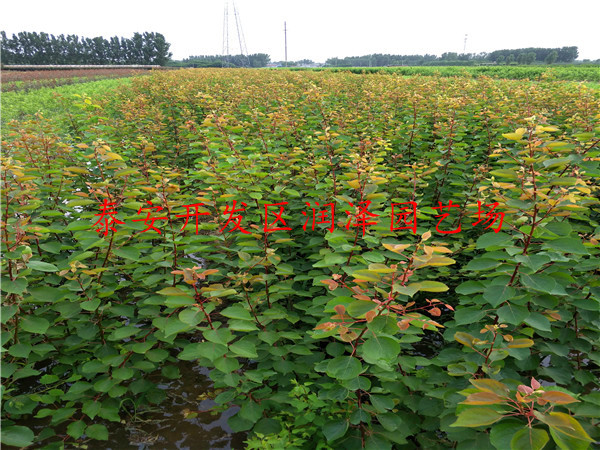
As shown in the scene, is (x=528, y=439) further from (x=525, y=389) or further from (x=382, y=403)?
(x=382, y=403)

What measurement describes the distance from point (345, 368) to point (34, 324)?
71.9 inches

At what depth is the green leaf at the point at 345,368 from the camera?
1591 millimetres

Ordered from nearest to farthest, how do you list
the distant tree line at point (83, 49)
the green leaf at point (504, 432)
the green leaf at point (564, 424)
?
the green leaf at point (564, 424), the green leaf at point (504, 432), the distant tree line at point (83, 49)

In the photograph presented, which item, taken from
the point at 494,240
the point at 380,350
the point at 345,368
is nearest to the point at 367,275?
the point at 380,350

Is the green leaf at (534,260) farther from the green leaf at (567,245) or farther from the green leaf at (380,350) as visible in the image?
the green leaf at (380,350)

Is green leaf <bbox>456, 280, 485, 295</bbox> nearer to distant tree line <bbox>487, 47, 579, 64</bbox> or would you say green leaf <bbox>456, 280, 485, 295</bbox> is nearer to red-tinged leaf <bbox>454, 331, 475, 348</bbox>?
red-tinged leaf <bbox>454, 331, 475, 348</bbox>

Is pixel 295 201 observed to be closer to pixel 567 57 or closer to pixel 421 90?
pixel 421 90

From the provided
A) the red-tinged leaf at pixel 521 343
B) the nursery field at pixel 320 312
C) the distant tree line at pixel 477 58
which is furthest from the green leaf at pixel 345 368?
the distant tree line at pixel 477 58

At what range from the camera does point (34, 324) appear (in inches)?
82.0

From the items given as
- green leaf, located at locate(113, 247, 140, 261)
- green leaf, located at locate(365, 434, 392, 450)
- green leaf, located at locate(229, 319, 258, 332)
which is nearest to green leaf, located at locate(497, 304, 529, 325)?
green leaf, located at locate(365, 434, 392, 450)

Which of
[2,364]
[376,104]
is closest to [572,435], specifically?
[2,364]

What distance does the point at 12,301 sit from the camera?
6.79 feet

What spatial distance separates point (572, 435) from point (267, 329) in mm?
1681

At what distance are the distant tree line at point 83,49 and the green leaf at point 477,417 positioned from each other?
62713 mm
